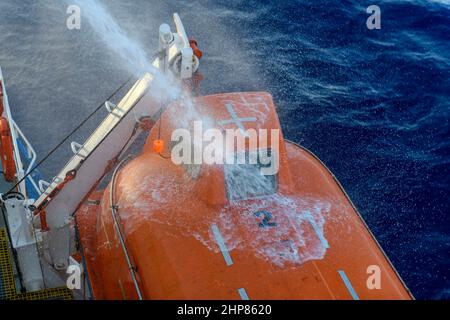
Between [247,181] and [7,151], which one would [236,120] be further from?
[7,151]

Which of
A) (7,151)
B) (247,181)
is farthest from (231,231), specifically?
(7,151)

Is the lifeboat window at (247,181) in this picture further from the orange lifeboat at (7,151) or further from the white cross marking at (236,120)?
the orange lifeboat at (7,151)

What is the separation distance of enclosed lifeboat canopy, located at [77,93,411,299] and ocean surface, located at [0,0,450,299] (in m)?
3.18

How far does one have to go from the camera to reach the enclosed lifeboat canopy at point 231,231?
687cm

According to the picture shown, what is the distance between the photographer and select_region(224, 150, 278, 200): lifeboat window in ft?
25.7

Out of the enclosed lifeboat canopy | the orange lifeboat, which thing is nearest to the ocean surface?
the orange lifeboat

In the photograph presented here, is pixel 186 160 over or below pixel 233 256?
over

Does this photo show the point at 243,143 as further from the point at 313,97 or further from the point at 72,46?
the point at 72,46

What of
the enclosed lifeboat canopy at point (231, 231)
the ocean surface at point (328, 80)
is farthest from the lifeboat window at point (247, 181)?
the ocean surface at point (328, 80)

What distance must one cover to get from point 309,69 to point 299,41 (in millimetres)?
1276

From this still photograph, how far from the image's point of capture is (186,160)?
8.47 metres

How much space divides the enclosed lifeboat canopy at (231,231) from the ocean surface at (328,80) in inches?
125

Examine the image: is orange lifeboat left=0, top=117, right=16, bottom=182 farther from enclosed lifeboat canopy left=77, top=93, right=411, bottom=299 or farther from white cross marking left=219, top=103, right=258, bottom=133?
white cross marking left=219, top=103, right=258, bottom=133
